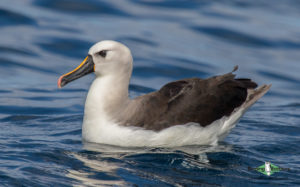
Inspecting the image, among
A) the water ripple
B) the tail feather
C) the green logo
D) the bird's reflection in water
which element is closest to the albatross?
the bird's reflection in water

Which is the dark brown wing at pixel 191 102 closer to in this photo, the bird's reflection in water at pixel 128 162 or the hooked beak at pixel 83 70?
the bird's reflection in water at pixel 128 162

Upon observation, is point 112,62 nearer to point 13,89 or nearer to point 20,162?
point 20,162

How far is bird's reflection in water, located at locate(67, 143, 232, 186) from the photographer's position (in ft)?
23.2

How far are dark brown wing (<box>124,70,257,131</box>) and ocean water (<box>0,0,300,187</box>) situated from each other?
39 centimetres

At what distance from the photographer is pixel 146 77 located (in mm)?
13625

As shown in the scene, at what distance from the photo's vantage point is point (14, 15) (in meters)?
16.3

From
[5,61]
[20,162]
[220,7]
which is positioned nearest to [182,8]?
[220,7]

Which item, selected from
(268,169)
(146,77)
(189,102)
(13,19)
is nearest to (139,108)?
(189,102)

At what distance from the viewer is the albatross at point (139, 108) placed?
7840 mm

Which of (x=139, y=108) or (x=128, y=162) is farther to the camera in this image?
(x=139, y=108)

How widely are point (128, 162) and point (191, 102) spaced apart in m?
1.24

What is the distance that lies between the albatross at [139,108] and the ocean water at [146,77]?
17 centimetres

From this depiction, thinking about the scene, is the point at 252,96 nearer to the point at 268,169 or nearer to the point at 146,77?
the point at 268,169

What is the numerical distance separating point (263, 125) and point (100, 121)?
3.23 meters
